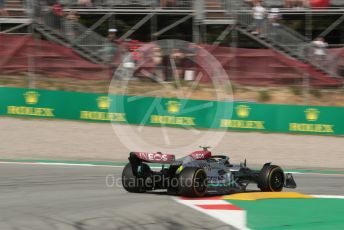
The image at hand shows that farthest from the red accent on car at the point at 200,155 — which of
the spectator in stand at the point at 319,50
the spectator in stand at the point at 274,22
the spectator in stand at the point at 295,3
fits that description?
the spectator in stand at the point at 295,3

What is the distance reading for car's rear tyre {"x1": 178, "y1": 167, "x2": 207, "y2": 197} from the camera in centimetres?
1064

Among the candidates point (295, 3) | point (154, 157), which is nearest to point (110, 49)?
point (295, 3)

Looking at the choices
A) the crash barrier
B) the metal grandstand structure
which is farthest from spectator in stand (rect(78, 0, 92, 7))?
the crash barrier

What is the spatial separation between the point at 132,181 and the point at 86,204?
1.15 m

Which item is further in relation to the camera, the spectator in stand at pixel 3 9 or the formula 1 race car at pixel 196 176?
the spectator in stand at pixel 3 9

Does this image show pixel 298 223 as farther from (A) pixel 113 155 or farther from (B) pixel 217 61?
(B) pixel 217 61

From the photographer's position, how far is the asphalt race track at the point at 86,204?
366 inches

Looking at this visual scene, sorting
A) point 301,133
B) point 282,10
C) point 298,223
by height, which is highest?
point 282,10

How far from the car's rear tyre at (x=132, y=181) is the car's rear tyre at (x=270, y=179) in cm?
189

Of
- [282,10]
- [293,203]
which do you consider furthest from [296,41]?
[293,203]

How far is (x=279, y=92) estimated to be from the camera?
24.6m

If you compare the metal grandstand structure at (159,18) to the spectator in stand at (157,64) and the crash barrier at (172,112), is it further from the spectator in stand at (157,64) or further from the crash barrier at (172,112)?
the crash barrier at (172,112)

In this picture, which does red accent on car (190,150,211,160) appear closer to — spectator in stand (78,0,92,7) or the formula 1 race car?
the formula 1 race car

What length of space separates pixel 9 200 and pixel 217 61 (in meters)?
14.8
